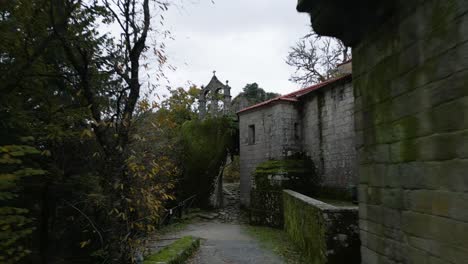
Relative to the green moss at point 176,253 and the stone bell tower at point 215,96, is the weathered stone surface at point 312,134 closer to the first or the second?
the stone bell tower at point 215,96

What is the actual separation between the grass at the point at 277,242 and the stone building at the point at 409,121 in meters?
5.05

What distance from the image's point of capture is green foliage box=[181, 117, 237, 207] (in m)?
17.5

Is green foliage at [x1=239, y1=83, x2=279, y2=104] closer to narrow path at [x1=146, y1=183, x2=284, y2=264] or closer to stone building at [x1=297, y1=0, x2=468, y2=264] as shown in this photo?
narrow path at [x1=146, y1=183, x2=284, y2=264]

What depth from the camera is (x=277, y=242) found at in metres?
10.1

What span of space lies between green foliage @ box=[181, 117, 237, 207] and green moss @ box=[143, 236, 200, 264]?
27.1 ft

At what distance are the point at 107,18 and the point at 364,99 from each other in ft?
17.0

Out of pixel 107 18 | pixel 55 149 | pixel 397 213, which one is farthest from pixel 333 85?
pixel 397 213

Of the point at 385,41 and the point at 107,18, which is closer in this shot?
the point at 385,41

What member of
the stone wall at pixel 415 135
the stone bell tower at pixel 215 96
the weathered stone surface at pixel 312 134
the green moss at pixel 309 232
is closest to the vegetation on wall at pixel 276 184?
the weathered stone surface at pixel 312 134

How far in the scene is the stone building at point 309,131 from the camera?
472 inches

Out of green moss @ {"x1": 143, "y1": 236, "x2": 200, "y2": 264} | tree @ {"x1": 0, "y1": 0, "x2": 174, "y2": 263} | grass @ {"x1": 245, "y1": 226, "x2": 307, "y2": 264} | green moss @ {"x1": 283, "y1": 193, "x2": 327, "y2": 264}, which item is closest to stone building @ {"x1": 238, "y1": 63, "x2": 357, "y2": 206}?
grass @ {"x1": 245, "y1": 226, "x2": 307, "y2": 264}

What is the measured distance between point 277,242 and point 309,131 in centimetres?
567

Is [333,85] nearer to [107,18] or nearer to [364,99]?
[107,18]

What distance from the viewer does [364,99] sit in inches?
125
